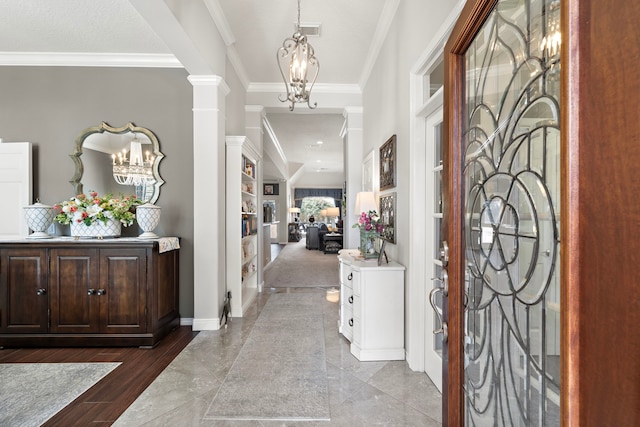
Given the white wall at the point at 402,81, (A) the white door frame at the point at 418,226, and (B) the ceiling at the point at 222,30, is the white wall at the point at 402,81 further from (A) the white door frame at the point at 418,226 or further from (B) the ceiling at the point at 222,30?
(B) the ceiling at the point at 222,30

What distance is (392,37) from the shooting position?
282 centimetres

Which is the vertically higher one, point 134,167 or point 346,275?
point 134,167

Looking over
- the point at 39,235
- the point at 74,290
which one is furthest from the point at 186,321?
the point at 39,235

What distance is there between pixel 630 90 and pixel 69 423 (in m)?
2.79

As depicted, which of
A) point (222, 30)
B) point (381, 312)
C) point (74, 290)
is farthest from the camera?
point (222, 30)

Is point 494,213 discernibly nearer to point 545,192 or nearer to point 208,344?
point 545,192

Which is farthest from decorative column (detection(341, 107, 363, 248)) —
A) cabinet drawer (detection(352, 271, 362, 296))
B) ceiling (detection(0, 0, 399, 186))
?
cabinet drawer (detection(352, 271, 362, 296))

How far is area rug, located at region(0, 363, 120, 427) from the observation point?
1823 mm

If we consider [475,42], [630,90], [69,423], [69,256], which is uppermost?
[475,42]

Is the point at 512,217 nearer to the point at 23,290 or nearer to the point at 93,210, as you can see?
the point at 93,210

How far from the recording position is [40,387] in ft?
6.93

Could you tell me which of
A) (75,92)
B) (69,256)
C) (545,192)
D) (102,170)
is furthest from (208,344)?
(75,92)

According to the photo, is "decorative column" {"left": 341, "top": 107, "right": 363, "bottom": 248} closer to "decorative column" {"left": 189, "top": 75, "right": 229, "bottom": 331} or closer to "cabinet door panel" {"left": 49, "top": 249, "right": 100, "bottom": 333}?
"decorative column" {"left": 189, "top": 75, "right": 229, "bottom": 331}

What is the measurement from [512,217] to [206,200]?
2.87 meters
